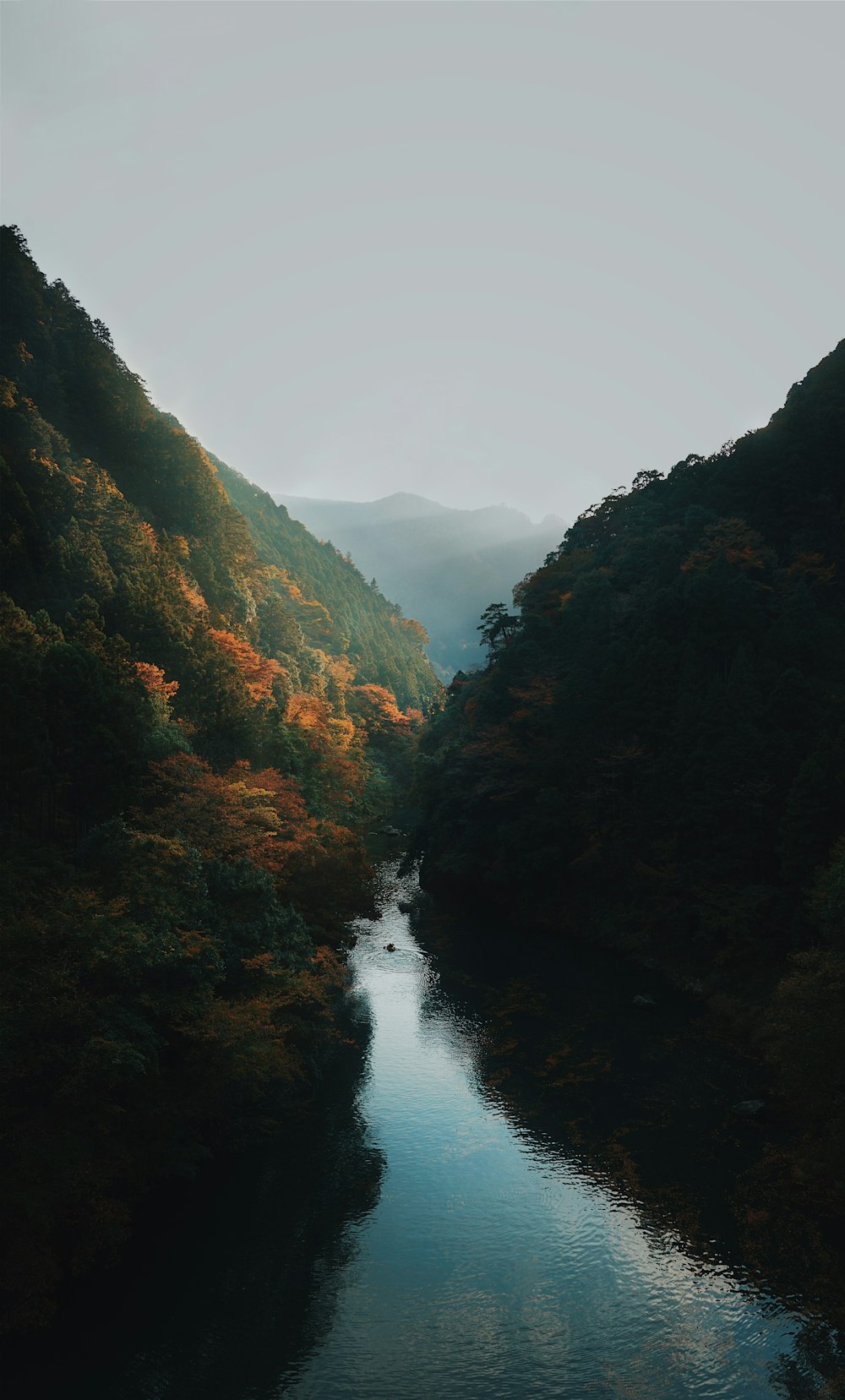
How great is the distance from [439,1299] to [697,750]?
28945 millimetres

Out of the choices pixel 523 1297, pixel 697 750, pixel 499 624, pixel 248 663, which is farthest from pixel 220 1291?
pixel 499 624

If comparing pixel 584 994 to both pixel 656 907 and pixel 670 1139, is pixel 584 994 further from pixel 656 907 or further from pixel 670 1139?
pixel 670 1139

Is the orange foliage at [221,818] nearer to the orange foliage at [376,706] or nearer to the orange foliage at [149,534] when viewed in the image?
the orange foliage at [149,534]

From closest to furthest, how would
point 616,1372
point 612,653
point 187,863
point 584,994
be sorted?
point 616,1372 → point 187,863 → point 584,994 → point 612,653

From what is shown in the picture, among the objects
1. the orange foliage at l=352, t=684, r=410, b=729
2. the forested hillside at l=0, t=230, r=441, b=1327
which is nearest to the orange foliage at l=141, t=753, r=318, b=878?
the forested hillside at l=0, t=230, r=441, b=1327

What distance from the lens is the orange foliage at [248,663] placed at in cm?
4450

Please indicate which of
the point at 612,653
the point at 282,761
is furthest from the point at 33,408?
the point at 612,653

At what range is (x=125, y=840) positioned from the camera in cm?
2398

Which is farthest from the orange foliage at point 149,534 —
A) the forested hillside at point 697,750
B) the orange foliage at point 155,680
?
the forested hillside at point 697,750

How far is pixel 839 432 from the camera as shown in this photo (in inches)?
2092

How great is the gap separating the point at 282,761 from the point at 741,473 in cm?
3843

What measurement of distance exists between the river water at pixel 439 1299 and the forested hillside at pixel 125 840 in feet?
7.23

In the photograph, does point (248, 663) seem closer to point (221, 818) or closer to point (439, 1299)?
point (221, 818)

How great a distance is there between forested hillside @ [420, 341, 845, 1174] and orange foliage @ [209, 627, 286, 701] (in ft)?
53.0
